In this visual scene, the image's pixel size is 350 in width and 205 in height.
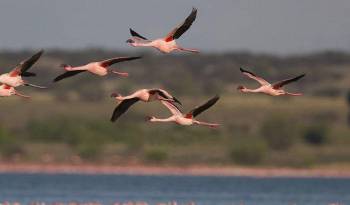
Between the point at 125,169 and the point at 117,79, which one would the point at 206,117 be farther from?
the point at 117,79

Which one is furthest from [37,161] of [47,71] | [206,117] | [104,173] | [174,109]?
[174,109]

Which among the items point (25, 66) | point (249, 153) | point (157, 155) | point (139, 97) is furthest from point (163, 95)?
point (249, 153)

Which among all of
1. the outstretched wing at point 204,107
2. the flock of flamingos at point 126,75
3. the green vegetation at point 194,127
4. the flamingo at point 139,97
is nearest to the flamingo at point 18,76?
the flock of flamingos at point 126,75

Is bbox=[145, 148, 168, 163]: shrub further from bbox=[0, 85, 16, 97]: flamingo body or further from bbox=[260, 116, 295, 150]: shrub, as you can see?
bbox=[0, 85, 16, 97]: flamingo body

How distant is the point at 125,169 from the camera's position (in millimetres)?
99750

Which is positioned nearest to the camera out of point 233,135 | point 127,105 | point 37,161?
point 127,105

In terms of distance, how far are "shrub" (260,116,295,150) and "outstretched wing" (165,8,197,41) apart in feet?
211

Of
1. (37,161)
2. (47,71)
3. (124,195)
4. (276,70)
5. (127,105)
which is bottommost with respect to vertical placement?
(127,105)

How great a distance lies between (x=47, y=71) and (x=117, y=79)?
21.7 ft

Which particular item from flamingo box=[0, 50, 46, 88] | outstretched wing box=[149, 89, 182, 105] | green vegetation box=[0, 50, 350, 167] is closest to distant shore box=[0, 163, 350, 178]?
green vegetation box=[0, 50, 350, 167]

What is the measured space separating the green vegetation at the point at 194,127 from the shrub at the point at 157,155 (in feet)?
0.21

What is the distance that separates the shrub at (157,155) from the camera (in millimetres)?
94438

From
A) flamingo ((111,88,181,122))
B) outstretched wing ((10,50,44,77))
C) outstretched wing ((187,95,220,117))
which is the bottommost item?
outstretched wing ((187,95,220,117))

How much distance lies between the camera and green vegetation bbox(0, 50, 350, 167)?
315 ft
